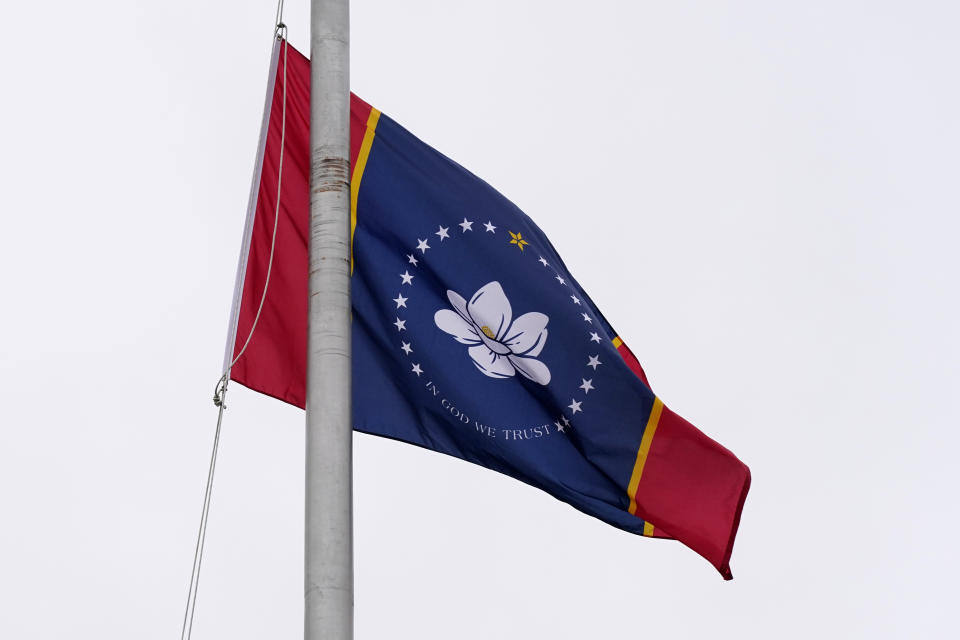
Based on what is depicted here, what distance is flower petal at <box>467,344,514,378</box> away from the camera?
930 centimetres

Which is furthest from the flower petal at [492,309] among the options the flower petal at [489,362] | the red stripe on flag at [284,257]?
the red stripe on flag at [284,257]

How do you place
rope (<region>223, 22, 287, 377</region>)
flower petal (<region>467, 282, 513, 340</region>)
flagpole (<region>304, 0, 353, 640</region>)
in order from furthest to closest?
flower petal (<region>467, 282, 513, 340</region>) < rope (<region>223, 22, 287, 377</region>) < flagpole (<region>304, 0, 353, 640</region>)

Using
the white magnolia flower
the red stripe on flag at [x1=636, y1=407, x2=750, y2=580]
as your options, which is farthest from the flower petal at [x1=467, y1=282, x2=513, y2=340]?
the red stripe on flag at [x1=636, y1=407, x2=750, y2=580]

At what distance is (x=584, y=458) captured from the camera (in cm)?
949

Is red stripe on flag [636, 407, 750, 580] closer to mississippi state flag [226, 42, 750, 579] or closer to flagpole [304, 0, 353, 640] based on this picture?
mississippi state flag [226, 42, 750, 579]

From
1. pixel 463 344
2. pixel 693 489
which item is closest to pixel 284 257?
pixel 463 344

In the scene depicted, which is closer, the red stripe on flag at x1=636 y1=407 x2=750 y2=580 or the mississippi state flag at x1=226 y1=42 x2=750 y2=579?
the mississippi state flag at x1=226 y1=42 x2=750 y2=579

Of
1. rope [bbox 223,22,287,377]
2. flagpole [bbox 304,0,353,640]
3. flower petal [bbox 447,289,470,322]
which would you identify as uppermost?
rope [bbox 223,22,287,377]

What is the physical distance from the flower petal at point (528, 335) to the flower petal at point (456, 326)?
0.23 m

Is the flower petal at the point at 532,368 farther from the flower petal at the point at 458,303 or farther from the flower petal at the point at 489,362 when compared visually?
the flower petal at the point at 458,303

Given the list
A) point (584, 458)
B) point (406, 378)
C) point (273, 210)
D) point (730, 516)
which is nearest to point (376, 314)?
point (406, 378)

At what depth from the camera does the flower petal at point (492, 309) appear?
9.33 m

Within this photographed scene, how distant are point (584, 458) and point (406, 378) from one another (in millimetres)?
1363

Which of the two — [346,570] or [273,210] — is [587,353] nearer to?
[273,210]
